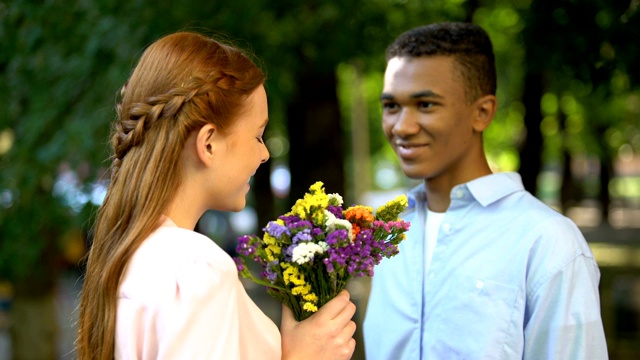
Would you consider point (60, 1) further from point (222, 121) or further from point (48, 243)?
point (222, 121)

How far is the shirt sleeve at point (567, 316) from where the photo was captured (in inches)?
101

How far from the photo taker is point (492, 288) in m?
2.77

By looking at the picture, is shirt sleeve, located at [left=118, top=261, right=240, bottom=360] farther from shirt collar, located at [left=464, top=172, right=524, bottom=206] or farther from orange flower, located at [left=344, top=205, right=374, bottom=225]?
shirt collar, located at [left=464, top=172, right=524, bottom=206]

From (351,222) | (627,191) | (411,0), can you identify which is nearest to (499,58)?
(411,0)

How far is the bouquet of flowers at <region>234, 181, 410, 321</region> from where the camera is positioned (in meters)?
2.13

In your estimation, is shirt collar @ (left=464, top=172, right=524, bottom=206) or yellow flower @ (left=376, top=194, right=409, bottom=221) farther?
shirt collar @ (left=464, top=172, right=524, bottom=206)

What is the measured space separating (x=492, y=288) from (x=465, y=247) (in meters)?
0.21

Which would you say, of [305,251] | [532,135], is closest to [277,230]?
[305,251]

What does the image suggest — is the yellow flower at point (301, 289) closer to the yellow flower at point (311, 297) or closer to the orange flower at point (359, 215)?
the yellow flower at point (311, 297)

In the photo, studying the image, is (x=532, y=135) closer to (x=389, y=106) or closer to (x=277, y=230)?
(x=389, y=106)

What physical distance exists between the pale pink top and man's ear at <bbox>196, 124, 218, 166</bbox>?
0.19 meters

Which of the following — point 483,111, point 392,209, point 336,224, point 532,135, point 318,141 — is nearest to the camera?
point 336,224

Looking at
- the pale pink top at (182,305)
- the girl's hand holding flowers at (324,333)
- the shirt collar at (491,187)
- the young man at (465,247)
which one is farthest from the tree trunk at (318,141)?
the pale pink top at (182,305)

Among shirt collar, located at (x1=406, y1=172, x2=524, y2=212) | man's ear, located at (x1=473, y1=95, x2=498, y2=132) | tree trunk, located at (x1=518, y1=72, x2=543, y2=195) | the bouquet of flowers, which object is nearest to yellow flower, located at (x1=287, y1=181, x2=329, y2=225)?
the bouquet of flowers
